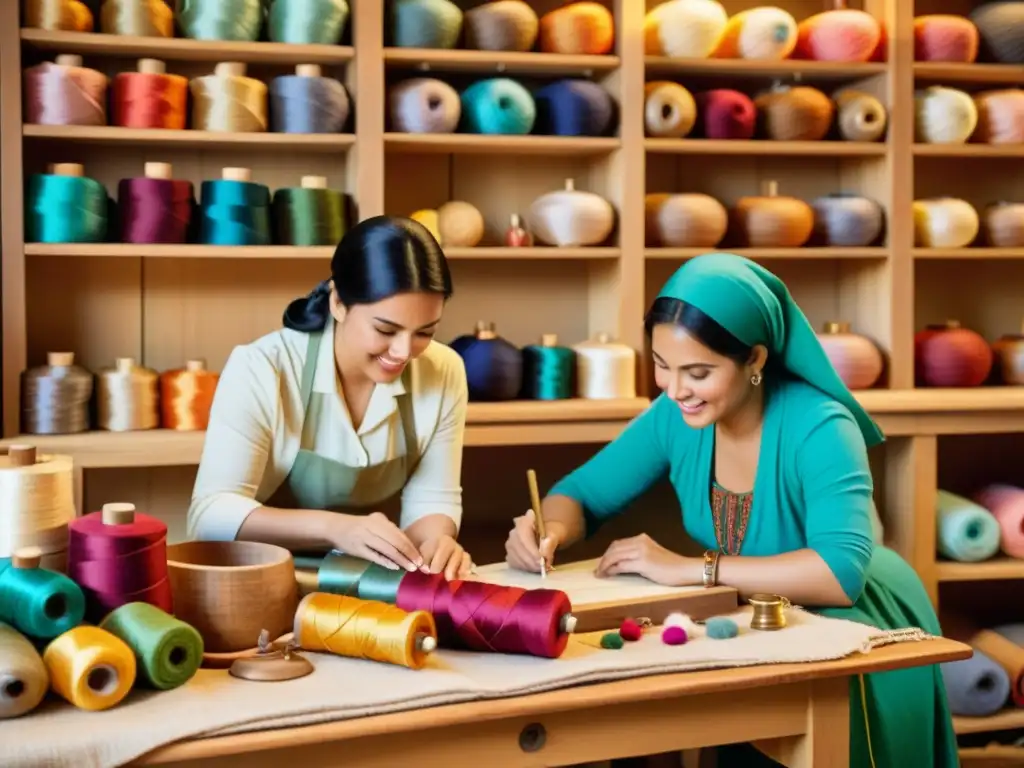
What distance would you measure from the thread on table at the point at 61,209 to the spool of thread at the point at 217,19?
488 mm

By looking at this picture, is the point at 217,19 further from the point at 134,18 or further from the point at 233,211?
the point at 233,211

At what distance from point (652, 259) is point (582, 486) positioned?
1.46 meters

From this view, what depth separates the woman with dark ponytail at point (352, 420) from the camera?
7.22 feet

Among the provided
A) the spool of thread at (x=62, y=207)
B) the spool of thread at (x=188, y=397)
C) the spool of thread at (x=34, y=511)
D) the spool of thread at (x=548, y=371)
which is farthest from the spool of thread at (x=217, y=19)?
the spool of thread at (x=34, y=511)

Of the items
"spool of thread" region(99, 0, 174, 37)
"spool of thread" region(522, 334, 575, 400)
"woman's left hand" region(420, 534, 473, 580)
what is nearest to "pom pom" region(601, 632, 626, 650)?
"woman's left hand" region(420, 534, 473, 580)

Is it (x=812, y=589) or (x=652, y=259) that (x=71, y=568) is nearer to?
(x=812, y=589)

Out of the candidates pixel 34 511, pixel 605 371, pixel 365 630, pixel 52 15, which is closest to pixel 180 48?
pixel 52 15

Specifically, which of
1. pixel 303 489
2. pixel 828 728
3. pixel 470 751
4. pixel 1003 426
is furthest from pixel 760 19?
pixel 470 751

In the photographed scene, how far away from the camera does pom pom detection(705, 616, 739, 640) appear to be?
70.4 inches

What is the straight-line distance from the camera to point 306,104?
3.34 metres

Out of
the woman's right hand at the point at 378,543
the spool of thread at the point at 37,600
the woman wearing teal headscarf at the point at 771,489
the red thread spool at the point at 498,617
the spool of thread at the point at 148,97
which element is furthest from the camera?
the spool of thread at the point at 148,97

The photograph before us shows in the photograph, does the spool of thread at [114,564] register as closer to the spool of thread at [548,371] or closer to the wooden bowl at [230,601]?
the wooden bowl at [230,601]

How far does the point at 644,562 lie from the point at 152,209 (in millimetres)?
1798

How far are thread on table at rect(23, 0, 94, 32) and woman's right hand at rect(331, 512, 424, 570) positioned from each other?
1.82 metres
